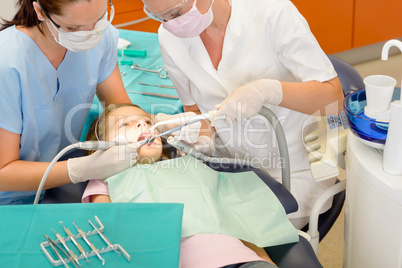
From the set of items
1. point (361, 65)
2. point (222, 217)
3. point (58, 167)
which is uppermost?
point (58, 167)

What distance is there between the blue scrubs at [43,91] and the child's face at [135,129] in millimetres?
174

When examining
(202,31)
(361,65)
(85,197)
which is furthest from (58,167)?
(361,65)

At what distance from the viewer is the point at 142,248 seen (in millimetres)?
1224

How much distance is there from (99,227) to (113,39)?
859 mm

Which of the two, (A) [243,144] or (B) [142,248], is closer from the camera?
(B) [142,248]

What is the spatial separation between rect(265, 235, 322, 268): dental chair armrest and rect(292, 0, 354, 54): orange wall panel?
2274 mm

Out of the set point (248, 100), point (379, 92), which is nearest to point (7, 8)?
point (248, 100)

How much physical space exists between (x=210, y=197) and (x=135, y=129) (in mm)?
353

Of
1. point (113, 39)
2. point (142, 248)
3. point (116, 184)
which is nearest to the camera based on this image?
point (142, 248)

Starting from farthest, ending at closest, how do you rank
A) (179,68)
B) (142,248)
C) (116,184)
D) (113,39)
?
(113,39)
(179,68)
(116,184)
(142,248)

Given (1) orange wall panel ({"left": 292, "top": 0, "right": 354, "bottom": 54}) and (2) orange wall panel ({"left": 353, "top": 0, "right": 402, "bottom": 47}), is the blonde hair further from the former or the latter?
(2) orange wall panel ({"left": 353, "top": 0, "right": 402, "bottom": 47})

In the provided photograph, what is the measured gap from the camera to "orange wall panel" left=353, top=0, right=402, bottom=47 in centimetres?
345

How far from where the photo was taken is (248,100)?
1491 millimetres

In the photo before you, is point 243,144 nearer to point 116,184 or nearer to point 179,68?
point 179,68
